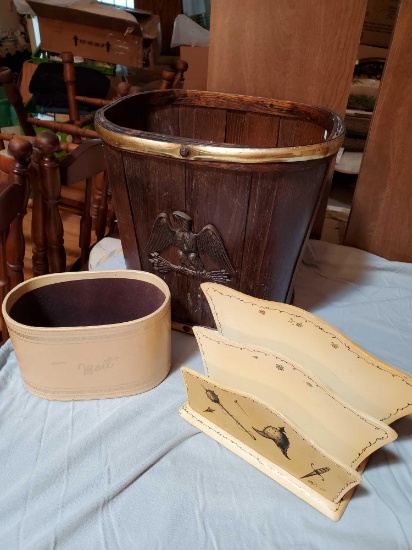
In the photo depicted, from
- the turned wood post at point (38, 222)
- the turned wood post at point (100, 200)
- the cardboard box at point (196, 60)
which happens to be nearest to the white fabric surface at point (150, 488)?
the turned wood post at point (38, 222)

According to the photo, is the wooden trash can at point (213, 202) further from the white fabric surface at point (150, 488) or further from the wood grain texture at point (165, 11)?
the wood grain texture at point (165, 11)

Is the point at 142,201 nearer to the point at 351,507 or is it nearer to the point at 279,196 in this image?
the point at 279,196

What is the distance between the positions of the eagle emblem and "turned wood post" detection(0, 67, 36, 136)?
1248 mm

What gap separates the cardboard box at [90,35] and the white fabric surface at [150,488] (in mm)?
1864

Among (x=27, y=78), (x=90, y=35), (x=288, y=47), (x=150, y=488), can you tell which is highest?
(x=288, y=47)

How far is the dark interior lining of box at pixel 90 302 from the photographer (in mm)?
764

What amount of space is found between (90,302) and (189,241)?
207 millimetres

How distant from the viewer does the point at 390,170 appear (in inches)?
43.1

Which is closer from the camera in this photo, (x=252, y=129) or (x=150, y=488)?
(x=150, y=488)

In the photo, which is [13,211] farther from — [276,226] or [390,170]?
[390,170]

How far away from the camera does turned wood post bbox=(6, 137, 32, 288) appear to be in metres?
0.80

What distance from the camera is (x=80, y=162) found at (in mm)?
991

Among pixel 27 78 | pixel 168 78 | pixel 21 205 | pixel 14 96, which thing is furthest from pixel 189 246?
Answer: pixel 27 78

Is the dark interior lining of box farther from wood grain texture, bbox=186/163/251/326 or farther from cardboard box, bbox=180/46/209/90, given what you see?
cardboard box, bbox=180/46/209/90
